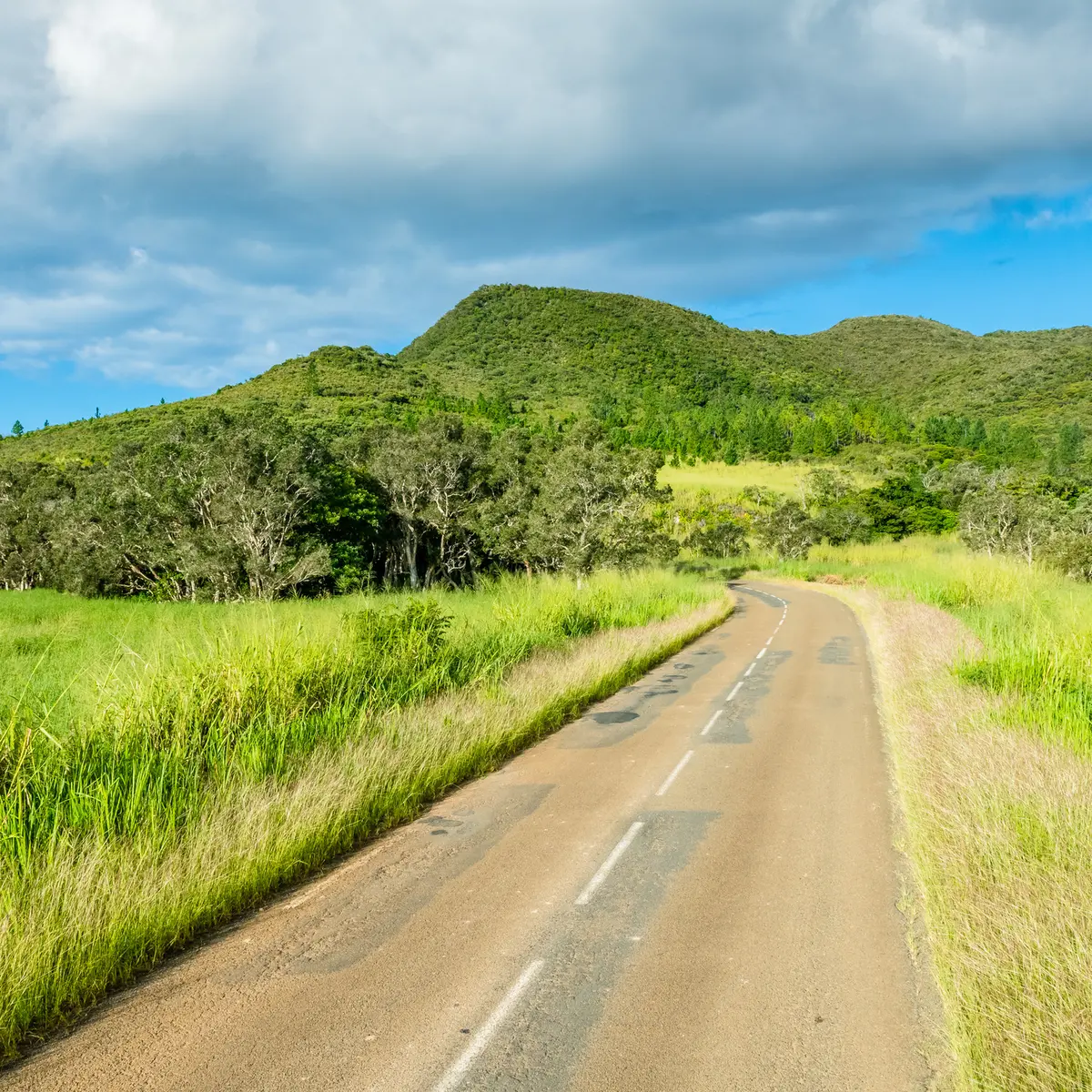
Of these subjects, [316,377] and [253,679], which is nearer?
[253,679]

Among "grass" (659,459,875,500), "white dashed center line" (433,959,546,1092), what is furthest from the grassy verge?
"grass" (659,459,875,500)

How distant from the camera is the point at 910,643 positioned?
56.5 ft

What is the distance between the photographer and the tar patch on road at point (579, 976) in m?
4.31

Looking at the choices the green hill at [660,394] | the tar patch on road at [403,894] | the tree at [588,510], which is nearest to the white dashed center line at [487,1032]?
the tar patch on road at [403,894]

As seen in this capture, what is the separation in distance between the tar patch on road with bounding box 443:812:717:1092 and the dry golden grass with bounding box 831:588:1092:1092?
213cm

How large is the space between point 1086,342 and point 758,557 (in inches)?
5945

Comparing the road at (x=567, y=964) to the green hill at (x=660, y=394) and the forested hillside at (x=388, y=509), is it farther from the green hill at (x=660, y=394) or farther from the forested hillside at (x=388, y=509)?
the green hill at (x=660, y=394)

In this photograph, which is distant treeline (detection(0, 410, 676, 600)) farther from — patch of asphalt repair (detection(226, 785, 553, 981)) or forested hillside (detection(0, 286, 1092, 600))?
patch of asphalt repair (detection(226, 785, 553, 981))

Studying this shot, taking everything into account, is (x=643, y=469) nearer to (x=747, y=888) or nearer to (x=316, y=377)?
(x=747, y=888)

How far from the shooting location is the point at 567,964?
5.42m

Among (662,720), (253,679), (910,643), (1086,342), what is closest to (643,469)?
(910,643)

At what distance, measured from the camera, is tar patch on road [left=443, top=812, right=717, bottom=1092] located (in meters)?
4.31

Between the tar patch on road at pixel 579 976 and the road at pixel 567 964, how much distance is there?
0.02 m

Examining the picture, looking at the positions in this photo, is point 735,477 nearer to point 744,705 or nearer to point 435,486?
point 435,486
